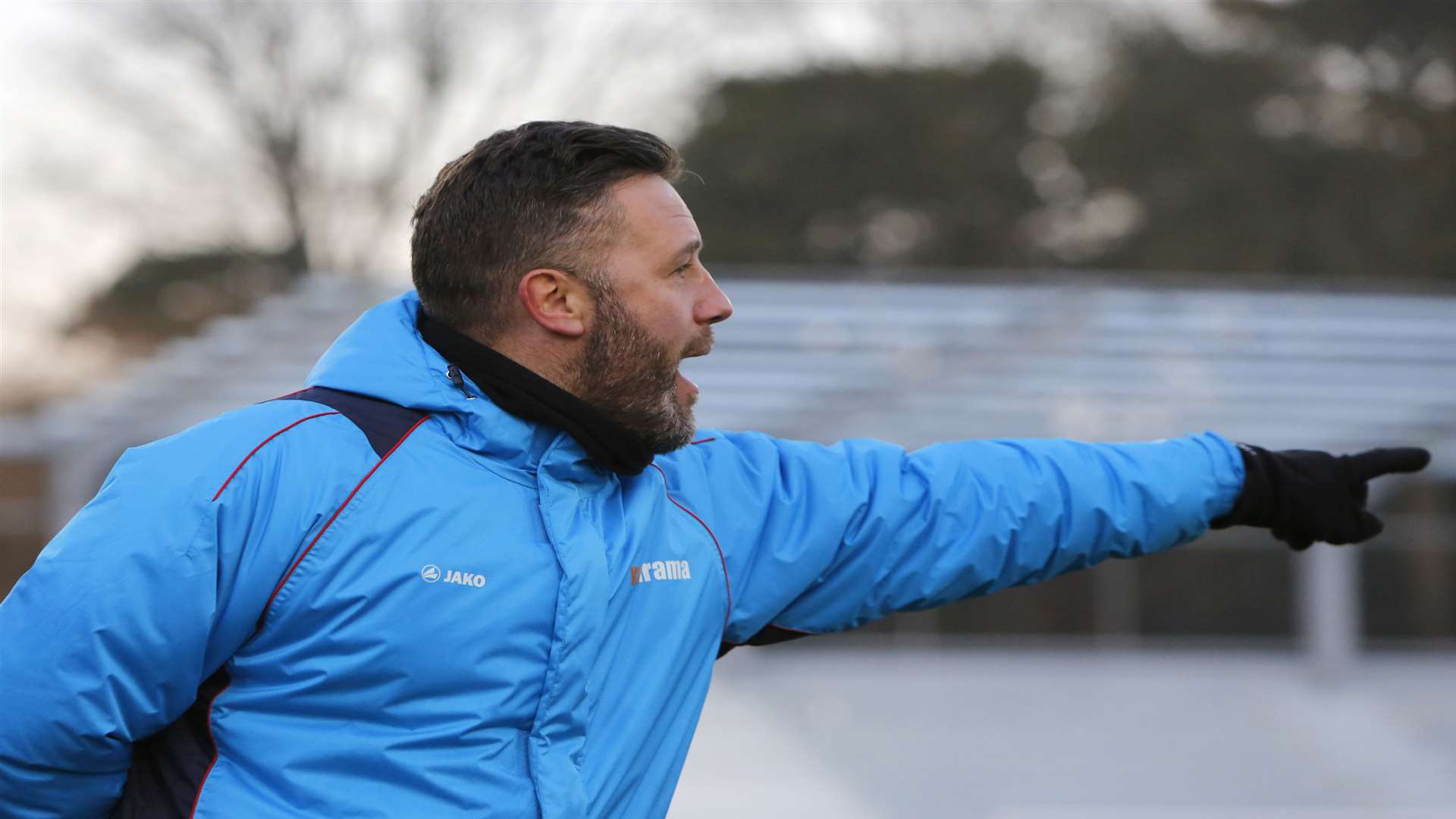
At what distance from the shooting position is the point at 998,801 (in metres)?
6.65

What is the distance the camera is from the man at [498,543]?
134 cm

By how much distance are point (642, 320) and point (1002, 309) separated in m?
8.40

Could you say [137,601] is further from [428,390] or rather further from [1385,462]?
[1385,462]

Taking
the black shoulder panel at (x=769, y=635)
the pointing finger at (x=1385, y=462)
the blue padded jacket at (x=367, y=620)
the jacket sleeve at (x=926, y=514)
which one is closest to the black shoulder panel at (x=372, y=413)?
the blue padded jacket at (x=367, y=620)

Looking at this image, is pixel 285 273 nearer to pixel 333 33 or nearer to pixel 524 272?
pixel 333 33

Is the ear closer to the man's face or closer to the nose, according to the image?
the man's face

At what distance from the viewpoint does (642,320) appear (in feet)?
5.28

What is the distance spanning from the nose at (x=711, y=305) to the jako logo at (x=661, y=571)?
0.27 meters

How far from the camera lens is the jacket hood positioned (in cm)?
150

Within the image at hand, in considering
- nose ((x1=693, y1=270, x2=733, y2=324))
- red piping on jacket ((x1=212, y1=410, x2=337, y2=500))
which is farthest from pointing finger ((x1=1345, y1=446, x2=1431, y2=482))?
red piping on jacket ((x1=212, y1=410, x2=337, y2=500))

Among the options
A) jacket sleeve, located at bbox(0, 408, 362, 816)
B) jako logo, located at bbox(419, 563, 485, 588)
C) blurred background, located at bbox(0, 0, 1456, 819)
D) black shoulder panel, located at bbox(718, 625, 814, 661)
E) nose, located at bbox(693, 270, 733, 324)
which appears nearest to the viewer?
jacket sleeve, located at bbox(0, 408, 362, 816)

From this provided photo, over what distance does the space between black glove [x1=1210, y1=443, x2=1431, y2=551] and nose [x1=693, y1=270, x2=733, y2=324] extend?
0.71 metres

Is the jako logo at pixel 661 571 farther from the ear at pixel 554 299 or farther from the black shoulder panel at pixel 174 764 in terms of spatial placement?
the black shoulder panel at pixel 174 764

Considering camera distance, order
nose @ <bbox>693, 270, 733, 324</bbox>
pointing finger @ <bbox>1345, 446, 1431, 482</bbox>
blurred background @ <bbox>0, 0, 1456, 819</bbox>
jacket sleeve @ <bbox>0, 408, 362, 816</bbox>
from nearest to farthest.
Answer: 1. jacket sleeve @ <bbox>0, 408, 362, 816</bbox>
2. nose @ <bbox>693, 270, 733, 324</bbox>
3. pointing finger @ <bbox>1345, 446, 1431, 482</bbox>
4. blurred background @ <bbox>0, 0, 1456, 819</bbox>
